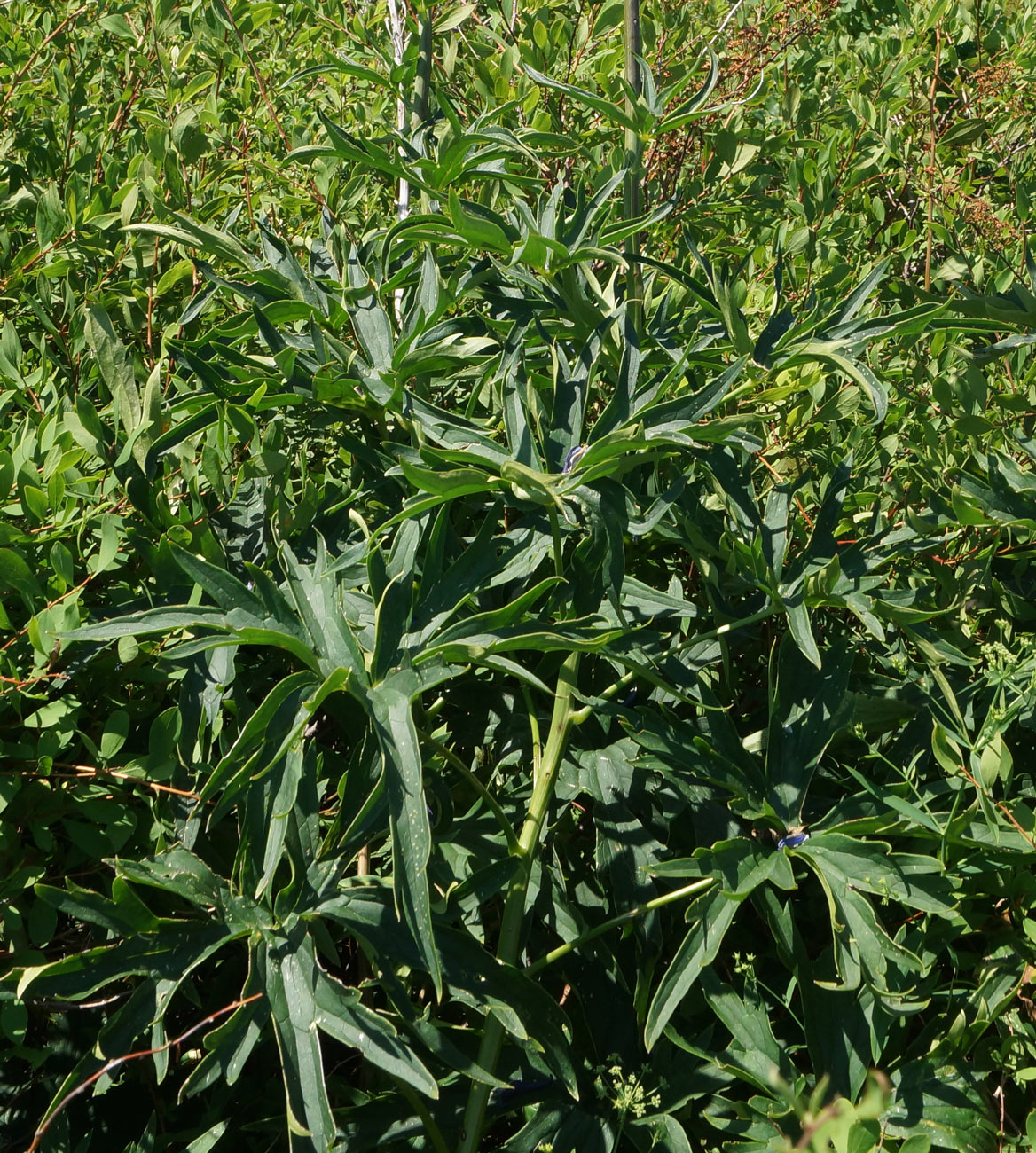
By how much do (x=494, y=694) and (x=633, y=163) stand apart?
71 cm

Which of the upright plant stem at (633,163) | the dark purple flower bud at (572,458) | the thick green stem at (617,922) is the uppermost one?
the upright plant stem at (633,163)

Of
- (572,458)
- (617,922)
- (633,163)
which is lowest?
(617,922)

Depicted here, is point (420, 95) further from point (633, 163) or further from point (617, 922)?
point (617, 922)

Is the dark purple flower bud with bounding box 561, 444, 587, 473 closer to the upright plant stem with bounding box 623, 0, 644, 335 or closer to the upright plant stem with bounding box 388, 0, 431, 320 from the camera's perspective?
the upright plant stem with bounding box 623, 0, 644, 335

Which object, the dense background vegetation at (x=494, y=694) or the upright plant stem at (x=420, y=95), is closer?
the dense background vegetation at (x=494, y=694)

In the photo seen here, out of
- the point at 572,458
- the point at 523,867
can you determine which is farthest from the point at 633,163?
the point at 523,867

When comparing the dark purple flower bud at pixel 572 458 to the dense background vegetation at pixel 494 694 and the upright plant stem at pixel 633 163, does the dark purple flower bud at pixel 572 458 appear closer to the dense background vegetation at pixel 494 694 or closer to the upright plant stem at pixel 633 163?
the dense background vegetation at pixel 494 694

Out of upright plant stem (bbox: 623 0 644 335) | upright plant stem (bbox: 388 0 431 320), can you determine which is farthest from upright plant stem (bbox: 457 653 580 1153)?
upright plant stem (bbox: 388 0 431 320)

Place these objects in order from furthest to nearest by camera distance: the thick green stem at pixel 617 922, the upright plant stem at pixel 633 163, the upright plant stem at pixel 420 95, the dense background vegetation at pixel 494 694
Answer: the upright plant stem at pixel 420 95 → the upright plant stem at pixel 633 163 → the thick green stem at pixel 617 922 → the dense background vegetation at pixel 494 694

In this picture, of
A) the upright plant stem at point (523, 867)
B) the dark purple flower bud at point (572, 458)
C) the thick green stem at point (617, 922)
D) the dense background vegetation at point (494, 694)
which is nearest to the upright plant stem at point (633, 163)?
the dense background vegetation at point (494, 694)

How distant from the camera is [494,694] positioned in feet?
4.81

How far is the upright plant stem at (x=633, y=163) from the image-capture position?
1.44 metres

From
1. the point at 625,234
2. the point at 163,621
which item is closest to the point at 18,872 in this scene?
the point at 163,621

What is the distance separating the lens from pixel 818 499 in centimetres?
166
